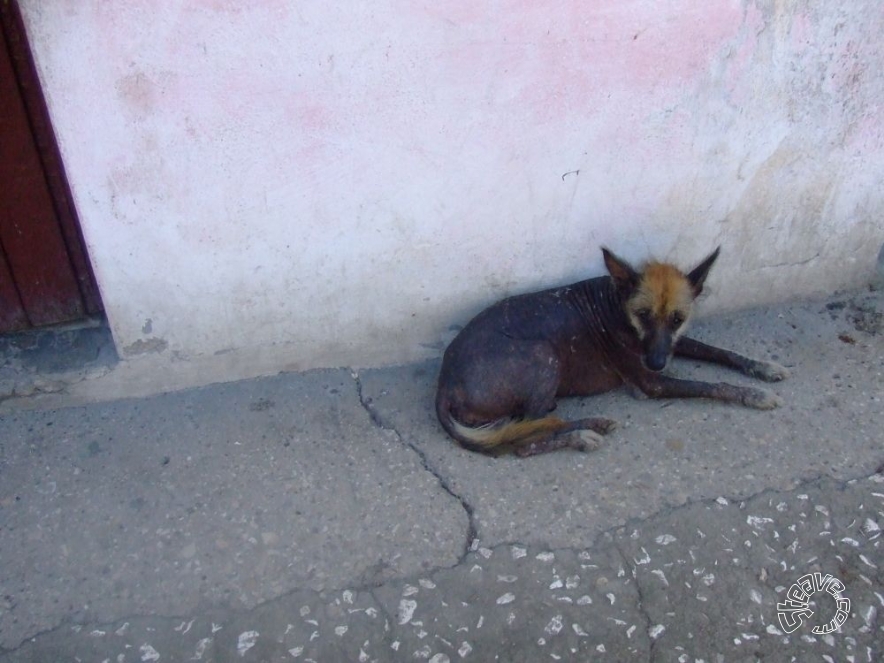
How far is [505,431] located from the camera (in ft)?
11.5

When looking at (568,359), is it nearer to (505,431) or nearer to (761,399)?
(505,431)

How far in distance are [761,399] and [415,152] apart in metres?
2.02

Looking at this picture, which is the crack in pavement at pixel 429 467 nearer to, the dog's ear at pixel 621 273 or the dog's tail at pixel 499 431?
the dog's tail at pixel 499 431

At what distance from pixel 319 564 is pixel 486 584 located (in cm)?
66

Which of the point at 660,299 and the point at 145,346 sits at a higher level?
the point at 660,299

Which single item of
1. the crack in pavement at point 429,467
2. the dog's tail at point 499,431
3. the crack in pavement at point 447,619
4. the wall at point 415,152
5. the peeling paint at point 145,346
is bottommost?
the crack in pavement at point 447,619

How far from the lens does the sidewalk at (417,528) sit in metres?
2.79

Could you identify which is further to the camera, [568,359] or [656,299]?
[568,359]

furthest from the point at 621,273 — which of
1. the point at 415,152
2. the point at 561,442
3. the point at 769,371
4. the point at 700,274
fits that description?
the point at 415,152

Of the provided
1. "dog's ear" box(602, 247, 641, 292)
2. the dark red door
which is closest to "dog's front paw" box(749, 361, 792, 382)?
"dog's ear" box(602, 247, 641, 292)

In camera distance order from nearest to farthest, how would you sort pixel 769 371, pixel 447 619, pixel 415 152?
1. pixel 447 619
2. pixel 415 152
3. pixel 769 371

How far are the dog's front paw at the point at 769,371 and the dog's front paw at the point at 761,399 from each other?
0.58 ft

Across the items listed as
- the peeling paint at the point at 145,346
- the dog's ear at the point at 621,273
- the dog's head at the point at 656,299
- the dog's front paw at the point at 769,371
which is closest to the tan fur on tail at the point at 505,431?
the dog's head at the point at 656,299

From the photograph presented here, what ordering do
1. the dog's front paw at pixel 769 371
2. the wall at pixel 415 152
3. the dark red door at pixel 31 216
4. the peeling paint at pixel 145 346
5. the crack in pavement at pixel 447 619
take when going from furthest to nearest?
1. the dog's front paw at pixel 769 371
2. the peeling paint at pixel 145 346
3. the dark red door at pixel 31 216
4. the wall at pixel 415 152
5. the crack in pavement at pixel 447 619
